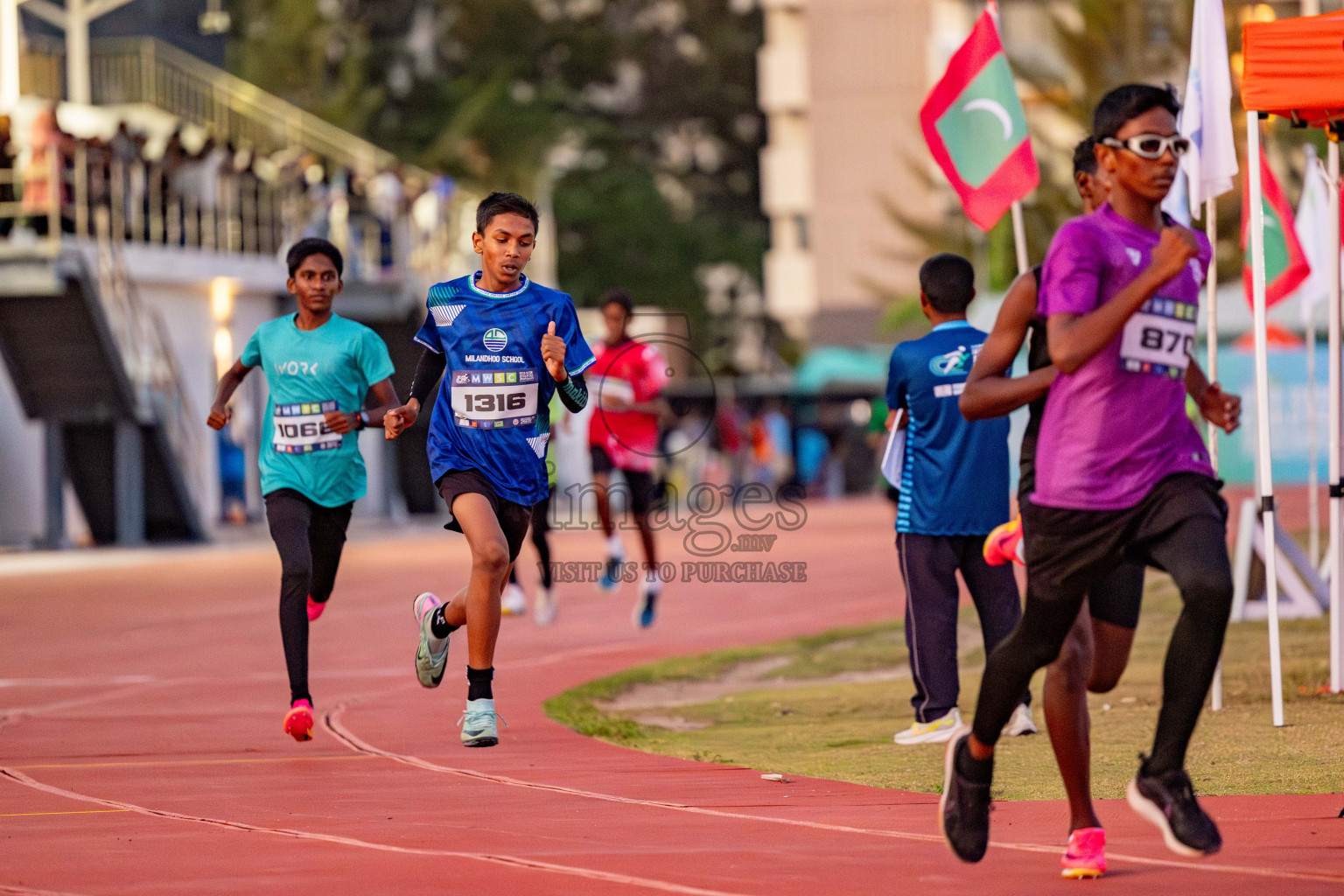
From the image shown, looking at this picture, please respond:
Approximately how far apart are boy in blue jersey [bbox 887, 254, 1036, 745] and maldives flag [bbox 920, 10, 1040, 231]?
2.67m

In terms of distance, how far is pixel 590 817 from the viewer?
6074 mm

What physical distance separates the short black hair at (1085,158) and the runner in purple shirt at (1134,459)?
72 centimetres

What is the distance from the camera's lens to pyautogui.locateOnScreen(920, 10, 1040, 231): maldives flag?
409 inches

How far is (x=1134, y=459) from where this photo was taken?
4.78m

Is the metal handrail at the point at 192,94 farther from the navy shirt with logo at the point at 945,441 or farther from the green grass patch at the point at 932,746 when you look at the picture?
the navy shirt with logo at the point at 945,441

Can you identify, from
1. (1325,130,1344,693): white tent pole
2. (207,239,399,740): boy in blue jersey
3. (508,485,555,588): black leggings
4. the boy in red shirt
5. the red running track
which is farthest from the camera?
the boy in red shirt

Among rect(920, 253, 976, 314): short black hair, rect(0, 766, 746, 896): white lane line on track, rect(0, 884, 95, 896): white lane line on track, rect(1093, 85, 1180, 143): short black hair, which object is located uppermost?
rect(1093, 85, 1180, 143): short black hair

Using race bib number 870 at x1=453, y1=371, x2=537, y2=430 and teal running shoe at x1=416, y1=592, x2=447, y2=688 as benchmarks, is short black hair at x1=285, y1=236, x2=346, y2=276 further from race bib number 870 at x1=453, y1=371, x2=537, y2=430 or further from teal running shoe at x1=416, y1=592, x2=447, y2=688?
teal running shoe at x1=416, y1=592, x2=447, y2=688

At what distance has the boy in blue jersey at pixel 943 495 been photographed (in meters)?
7.80

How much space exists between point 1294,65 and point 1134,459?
3.67m

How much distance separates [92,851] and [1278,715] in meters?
4.60

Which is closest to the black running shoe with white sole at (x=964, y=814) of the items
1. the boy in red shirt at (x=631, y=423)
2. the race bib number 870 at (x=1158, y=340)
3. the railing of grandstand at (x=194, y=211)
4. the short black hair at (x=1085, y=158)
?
the race bib number 870 at (x=1158, y=340)

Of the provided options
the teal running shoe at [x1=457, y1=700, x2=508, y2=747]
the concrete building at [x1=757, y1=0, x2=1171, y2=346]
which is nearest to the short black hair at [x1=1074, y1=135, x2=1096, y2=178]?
the teal running shoe at [x1=457, y1=700, x2=508, y2=747]

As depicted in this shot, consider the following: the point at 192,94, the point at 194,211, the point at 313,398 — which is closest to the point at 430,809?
the point at 313,398
